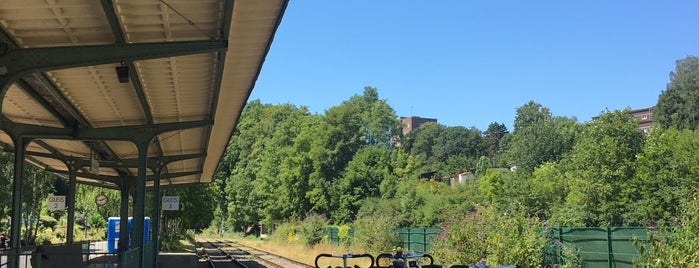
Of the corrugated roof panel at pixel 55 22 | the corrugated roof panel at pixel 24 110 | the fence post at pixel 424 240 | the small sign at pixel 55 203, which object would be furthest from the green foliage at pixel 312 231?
the corrugated roof panel at pixel 55 22

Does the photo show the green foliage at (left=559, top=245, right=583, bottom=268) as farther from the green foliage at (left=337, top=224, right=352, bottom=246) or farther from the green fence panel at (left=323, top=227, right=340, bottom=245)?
the green fence panel at (left=323, top=227, right=340, bottom=245)

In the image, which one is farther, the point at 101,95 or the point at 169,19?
the point at 101,95

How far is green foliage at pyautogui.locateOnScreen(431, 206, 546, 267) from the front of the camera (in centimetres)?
1812

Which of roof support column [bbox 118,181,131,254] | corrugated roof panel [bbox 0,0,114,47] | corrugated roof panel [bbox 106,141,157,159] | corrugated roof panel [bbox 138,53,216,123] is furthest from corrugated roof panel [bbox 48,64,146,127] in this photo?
roof support column [bbox 118,181,131,254]

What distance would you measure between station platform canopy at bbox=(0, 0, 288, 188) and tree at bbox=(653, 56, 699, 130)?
257ft

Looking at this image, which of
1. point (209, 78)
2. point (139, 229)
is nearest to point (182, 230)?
point (139, 229)

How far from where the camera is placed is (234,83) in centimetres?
1072

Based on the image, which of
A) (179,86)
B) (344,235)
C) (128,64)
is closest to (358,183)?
(344,235)

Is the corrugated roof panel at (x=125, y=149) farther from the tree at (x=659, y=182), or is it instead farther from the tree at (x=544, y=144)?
the tree at (x=544, y=144)

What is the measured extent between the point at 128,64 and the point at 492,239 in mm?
13046

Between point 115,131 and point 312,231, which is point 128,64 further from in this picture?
point 312,231

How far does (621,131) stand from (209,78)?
31.9m

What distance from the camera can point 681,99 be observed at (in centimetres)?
8300

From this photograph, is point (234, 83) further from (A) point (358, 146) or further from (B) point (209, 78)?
(A) point (358, 146)
